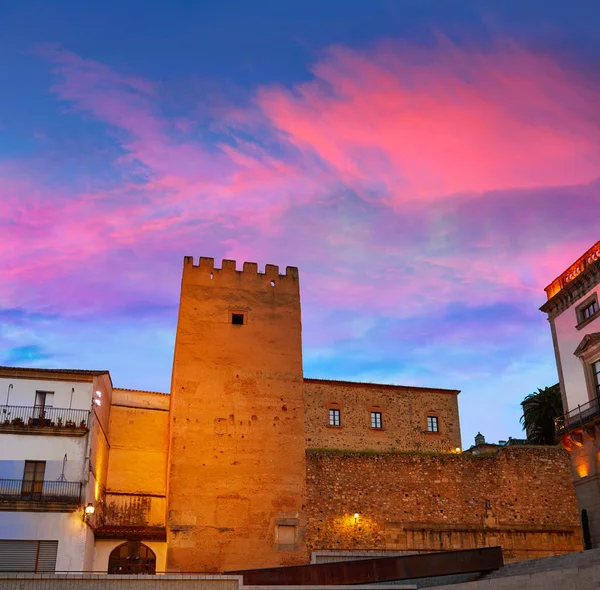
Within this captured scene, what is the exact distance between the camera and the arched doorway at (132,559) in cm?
2647

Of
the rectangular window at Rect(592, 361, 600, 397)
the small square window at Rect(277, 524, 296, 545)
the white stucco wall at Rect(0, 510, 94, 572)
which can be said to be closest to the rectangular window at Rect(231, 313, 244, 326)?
the small square window at Rect(277, 524, 296, 545)

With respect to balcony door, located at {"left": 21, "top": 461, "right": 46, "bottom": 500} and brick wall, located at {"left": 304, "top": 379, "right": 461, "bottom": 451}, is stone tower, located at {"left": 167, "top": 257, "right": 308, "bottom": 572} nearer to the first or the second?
balcony door, located at {"left": 21, "top": 461, "right": 46, "bottom": 500}

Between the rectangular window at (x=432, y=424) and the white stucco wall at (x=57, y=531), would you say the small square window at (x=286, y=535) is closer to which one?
the white stucco wall at (x=57, y=531)

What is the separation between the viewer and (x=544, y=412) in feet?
148

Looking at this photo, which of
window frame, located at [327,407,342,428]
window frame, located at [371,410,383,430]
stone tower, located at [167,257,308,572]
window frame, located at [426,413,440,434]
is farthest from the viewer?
window frame, located at [426,413,440,434]

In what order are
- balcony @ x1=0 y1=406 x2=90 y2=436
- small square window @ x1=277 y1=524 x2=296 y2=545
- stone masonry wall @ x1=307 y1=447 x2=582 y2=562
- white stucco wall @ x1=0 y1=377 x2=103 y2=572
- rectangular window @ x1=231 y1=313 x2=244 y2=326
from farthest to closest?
stone masonry wall @ x1=307 y1=447 x2=582 y2=562 → rectangular window @ x1=231 y1=313 x2=244 y2=326 → small square window @ x1=277 y1=524 x2=296 y2=545 → balcony @ x1=0 y1=406 x2=90 y2=436 → white stucco wall @ x1=0 y1=377 x2=103 y2=572

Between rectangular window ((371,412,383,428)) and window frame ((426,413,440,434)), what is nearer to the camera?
rectangular window ((371,412,383,428))

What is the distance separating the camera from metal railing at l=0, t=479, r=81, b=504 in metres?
24.1

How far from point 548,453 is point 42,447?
21.4m

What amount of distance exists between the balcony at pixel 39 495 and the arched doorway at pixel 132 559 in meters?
3.55

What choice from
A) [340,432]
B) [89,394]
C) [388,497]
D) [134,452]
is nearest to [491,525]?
[388,497]

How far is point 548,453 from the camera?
32812 mm

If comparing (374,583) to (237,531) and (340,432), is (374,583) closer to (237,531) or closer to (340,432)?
(237,531)

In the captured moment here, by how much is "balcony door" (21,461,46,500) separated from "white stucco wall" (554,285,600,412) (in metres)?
19.5
